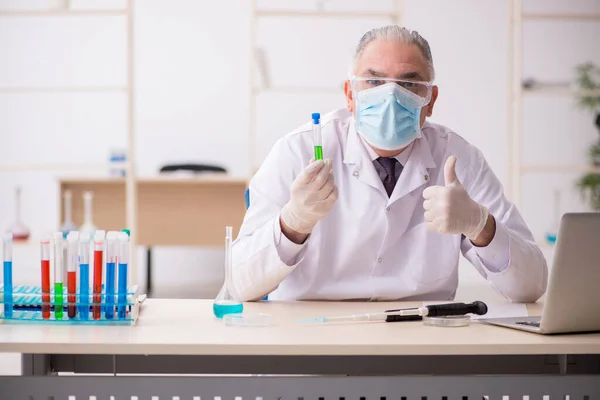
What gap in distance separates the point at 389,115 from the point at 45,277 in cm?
81

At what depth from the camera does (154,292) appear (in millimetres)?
5113

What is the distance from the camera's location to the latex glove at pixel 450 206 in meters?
1.39

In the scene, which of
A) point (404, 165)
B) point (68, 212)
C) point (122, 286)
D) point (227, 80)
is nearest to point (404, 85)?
point (404, 165)

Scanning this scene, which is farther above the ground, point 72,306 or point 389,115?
point 389,115

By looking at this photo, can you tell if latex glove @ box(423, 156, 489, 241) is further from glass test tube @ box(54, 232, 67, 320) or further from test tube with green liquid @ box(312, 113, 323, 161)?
glass test tube @ box(54, 232, 67, 320)

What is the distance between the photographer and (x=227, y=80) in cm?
532

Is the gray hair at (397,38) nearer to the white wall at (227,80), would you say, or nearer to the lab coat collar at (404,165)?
the lab coat collar at (404,165)

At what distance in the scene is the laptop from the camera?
3.63 feet

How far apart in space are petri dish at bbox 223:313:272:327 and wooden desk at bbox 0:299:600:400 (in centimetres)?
2

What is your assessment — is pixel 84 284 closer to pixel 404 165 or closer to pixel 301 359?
pixel 301 359

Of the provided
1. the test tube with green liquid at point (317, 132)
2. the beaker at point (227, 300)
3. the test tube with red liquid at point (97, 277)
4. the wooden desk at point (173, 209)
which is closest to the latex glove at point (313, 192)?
the test tube with green liquid at point (317, 132)

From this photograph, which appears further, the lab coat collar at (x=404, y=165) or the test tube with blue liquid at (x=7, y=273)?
the lab coat collar at (x=404, y=165)

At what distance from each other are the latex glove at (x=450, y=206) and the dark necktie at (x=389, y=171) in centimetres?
34

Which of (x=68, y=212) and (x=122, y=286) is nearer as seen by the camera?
(x=122, y=286)
